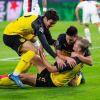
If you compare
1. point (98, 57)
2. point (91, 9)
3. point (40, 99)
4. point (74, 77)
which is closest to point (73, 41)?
point (74, 77)

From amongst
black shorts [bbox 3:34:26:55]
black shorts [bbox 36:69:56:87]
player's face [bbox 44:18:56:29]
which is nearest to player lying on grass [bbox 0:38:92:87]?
black shorts [bbox 36:69:56:87]

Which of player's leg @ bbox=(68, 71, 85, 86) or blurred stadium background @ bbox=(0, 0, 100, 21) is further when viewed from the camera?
blurred stadium background @ bbox=(0, 0, 100, 21)

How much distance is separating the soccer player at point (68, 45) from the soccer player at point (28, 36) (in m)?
0.22

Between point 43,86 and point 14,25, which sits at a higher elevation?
point 14,25

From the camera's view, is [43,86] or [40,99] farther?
[43,86]

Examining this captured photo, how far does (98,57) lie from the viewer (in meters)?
16.1

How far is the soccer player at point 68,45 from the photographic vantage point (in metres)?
10.0

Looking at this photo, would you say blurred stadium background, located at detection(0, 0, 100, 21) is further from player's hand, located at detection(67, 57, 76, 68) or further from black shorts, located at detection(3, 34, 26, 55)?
player's hand, located at detection(67, 57, 76, 68)

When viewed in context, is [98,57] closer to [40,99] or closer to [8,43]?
[8,43]

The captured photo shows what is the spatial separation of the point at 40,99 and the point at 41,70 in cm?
125

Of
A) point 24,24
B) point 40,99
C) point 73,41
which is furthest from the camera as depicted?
Result: point 24,24

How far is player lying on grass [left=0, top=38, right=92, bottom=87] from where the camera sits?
33.0ft

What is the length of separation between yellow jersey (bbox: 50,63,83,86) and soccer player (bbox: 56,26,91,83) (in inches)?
4.8

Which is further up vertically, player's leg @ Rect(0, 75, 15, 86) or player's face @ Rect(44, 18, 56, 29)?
player's face @ Rect(44, 18, 56, 29)
